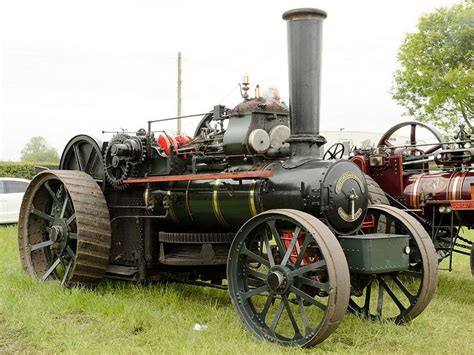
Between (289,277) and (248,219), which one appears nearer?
(289,277)

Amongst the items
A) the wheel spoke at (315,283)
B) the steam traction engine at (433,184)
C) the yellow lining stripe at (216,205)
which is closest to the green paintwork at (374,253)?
the wheel spoke at (315,283)

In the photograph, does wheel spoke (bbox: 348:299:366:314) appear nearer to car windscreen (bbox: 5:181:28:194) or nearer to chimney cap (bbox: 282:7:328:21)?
chimney cap (bbox: 282:7:328:21)

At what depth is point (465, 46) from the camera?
19891mm

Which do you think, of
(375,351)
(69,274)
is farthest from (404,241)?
(69,274)

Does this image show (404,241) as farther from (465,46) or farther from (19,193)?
(465,46)

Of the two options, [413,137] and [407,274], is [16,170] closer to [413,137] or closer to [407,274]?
[413,137]

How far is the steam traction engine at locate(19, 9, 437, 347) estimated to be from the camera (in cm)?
401

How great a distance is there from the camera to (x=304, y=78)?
14.3 feet

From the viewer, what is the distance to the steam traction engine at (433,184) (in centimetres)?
613

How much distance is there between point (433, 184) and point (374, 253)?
2.70 m

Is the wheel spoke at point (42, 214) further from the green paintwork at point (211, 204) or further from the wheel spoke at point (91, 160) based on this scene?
the green paintwork at point (211, 204)

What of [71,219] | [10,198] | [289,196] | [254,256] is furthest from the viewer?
[10,198]

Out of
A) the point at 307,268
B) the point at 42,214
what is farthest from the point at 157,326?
the point at 42,214

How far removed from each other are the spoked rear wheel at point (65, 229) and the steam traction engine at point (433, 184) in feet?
8.78
